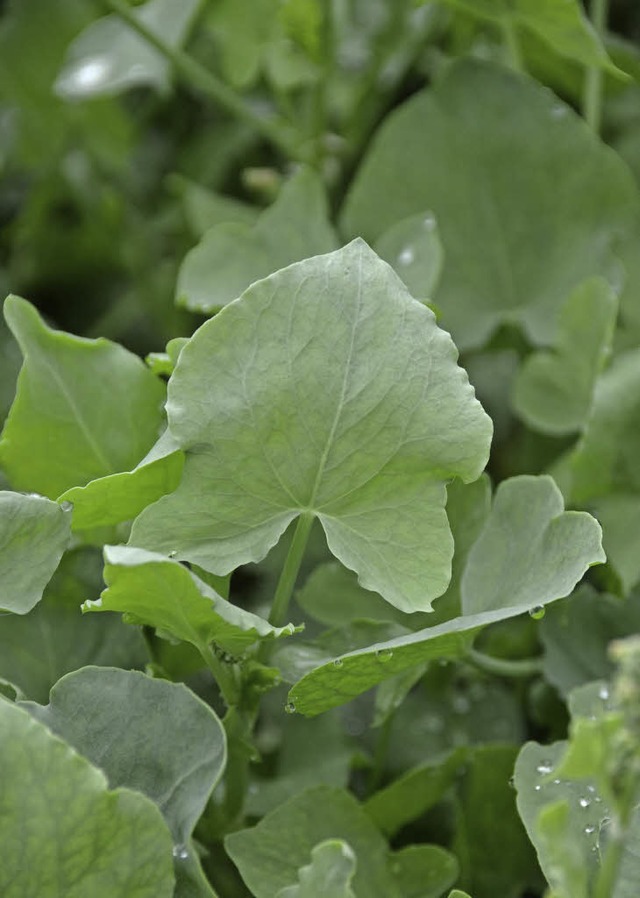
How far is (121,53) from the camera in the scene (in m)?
0.76

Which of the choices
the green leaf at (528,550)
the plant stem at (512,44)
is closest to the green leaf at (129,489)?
the green leaf at (528,550)

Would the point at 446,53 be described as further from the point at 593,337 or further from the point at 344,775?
the point at 344,775

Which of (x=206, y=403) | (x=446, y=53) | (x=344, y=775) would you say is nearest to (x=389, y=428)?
(x=206, y=403)

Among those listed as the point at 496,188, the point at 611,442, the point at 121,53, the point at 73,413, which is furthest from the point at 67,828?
the point at 121,53

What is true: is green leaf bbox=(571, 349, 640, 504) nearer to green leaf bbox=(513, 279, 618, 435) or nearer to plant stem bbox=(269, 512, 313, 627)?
green leaf bbox=(513, 279, 618, 435)

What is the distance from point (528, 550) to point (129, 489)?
0.42ft

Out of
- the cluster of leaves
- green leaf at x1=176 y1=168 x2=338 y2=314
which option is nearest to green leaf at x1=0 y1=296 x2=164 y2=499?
the cluster of leaves

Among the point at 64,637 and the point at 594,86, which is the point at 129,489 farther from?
the point at 594,86

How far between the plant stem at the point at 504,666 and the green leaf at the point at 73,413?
0.14 metres

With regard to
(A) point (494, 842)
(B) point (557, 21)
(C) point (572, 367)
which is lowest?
(A) point (494, 842)

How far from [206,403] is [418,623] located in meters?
0.13

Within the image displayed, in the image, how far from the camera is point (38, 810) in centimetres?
31

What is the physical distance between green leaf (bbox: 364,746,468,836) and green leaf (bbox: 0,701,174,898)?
5.6 inches

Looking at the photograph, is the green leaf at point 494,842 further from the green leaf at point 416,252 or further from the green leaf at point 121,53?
the green leaf at point 121,53
